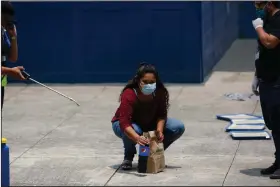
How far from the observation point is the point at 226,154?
28.2 ft

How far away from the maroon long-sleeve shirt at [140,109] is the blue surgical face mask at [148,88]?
90 millimetres

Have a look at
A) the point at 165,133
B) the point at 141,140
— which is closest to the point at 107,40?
the point at 165,133

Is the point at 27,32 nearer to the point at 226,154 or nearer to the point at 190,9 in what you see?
the point at 190,9

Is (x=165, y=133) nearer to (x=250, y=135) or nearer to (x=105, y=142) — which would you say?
(x=105, y=142)

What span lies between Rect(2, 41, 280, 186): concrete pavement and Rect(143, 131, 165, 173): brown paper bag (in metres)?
0.09

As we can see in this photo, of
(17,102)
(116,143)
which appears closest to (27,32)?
(17,102)

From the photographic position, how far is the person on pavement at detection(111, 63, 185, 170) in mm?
7723

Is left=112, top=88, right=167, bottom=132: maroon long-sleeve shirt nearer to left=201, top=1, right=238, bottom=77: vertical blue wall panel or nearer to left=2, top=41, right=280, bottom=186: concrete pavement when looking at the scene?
left=2, top=41, right=280, bottom=186: concrete pavement

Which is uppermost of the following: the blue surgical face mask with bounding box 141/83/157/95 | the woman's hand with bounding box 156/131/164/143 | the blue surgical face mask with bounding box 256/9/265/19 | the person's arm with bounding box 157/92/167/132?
the blue surgical face mask with bounding box 256/9/265/19

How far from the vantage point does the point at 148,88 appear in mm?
7707

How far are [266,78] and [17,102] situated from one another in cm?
531

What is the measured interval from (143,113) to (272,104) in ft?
4.06

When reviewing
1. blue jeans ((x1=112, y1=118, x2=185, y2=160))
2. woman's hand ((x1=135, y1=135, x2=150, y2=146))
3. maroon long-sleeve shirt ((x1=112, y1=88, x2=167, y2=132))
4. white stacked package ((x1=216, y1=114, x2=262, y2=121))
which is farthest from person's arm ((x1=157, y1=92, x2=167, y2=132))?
white stacked package ((x1=216, y1=114, x2=262, y2=121))

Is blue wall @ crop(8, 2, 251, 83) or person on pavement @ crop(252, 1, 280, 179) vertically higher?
person on pavement @ crop(252, 1, 280, 179)
